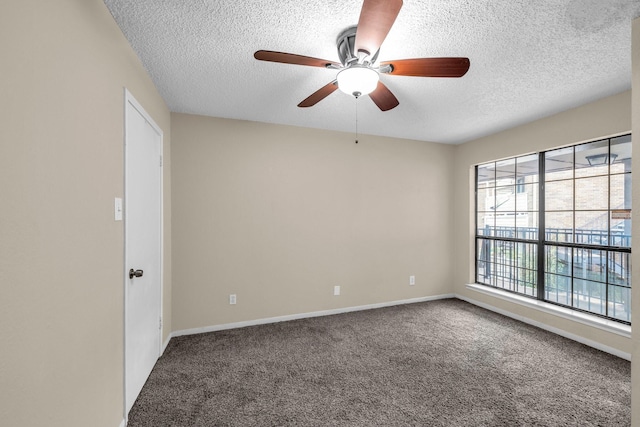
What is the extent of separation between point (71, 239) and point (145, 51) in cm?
146

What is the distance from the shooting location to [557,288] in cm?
337

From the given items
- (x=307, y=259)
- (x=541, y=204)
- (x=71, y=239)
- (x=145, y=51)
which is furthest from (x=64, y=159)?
(x=541, y=204)

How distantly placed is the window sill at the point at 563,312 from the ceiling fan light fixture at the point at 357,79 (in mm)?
3283

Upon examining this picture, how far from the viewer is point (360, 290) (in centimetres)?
400

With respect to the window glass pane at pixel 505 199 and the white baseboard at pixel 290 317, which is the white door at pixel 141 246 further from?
the window glass pane at pixel 505 199

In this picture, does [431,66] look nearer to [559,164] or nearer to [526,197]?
[559,164]

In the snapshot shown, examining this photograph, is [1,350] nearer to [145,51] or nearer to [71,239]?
[71,239]

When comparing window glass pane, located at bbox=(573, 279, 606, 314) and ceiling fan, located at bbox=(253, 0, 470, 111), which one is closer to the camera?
ceiling fan, located at bbox=(253, 0, 470, 111)

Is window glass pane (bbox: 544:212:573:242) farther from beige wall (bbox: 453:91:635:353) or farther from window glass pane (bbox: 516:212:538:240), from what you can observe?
beige wall (bbox: 453:91:635:353)

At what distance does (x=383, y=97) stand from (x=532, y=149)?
2.57 metres

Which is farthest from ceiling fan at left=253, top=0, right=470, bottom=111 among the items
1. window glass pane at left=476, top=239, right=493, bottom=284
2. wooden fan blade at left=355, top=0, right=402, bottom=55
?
window glass pane at left=476, top=239, right=493, bottom=284

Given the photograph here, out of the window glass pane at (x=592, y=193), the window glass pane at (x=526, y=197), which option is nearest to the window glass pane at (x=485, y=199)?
the window glass pane at (x=526, y=197)

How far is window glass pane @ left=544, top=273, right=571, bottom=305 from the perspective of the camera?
10.7ft

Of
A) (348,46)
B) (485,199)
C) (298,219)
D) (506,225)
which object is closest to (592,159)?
(506,225)
